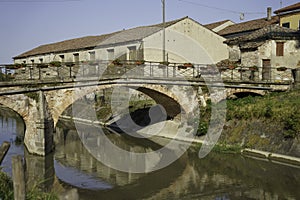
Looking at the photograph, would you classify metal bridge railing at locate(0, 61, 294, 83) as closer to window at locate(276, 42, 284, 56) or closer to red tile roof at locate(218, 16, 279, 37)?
window at locate(276, 42, 284, 56)

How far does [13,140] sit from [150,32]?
1435cm

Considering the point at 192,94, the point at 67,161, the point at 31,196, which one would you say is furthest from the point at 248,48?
the point at 31,196

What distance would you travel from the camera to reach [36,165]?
15.8 m

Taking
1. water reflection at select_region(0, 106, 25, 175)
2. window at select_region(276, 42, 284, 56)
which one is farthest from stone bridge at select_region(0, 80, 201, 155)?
window at select_region(276, 42, 284, 56)

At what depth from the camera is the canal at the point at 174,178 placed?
12328 mm

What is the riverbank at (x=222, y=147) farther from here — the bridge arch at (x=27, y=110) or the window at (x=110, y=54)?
the window at (x=110, y=54)

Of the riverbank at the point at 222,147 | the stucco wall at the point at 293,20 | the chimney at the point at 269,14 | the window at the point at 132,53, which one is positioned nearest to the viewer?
the riverbank at the point at 222,147

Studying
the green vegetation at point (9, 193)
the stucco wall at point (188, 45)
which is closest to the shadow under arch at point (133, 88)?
the stucco wall at point (188, 45)

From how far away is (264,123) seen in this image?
57.9ft

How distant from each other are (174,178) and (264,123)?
637 centimetres

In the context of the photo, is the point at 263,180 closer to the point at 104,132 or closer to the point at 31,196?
the point at 31,196

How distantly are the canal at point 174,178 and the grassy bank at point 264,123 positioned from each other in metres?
1.19

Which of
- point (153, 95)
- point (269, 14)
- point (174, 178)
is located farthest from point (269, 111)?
point (269, 14)

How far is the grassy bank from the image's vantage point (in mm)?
Result: 16188
